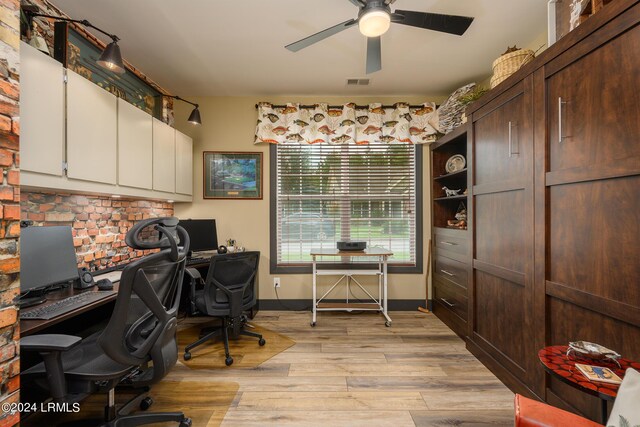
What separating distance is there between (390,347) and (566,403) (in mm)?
1306

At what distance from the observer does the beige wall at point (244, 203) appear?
363 centimetres

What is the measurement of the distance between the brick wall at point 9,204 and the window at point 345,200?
260 centimetres

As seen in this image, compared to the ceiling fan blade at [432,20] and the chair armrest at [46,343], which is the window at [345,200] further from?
the chair armrest at [46,343]

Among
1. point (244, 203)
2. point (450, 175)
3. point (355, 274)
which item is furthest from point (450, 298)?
point (244, 203)

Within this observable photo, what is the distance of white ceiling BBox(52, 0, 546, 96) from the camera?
2.07 meters

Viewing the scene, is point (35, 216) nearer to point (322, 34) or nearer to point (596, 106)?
point (322, 34)

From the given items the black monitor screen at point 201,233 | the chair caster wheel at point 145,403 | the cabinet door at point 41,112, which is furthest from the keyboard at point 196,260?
the cabinet door at point 41,112

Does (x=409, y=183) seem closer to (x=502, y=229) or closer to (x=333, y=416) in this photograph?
(x=502, y=229)

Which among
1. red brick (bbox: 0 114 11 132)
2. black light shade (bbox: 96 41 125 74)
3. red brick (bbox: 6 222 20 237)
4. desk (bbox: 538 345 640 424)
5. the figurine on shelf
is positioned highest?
black light shade (bbox: 96 41 125 74)

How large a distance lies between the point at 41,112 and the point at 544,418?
276 centimetres

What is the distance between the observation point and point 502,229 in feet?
6.92

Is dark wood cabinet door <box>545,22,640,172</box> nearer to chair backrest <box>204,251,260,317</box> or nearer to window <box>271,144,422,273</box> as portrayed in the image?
window <box>271,144,422,273</box>

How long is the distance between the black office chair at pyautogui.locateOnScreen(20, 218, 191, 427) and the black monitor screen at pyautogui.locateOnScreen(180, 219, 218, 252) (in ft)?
5.41

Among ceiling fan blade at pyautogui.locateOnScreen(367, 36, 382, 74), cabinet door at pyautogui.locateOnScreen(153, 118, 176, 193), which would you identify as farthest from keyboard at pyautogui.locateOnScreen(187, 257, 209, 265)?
ceiling fan blade at pyautogui.locateOnScreen(367, 36, 382, 74)
